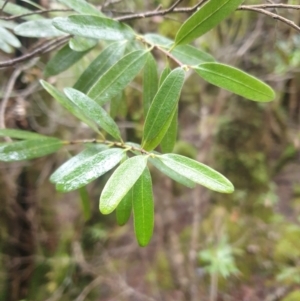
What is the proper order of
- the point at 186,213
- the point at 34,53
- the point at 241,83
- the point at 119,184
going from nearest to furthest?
the point at 119,184 → the point at 241,83 → the point at 34,53 → the point at 186,213

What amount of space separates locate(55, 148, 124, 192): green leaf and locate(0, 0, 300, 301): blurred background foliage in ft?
2.61

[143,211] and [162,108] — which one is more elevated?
[162,108]

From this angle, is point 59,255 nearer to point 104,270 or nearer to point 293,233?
point 104,270

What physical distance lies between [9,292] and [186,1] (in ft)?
4.40

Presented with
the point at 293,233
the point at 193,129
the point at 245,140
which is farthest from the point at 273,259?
the point at 193,129

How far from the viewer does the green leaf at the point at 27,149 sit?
514 mm

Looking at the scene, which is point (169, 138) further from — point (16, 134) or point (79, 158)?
point (16, 134)

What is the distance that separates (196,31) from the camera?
0.47 metres

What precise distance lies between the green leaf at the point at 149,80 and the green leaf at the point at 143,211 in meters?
0.17

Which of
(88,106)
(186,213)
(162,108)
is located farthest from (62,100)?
(186,213)

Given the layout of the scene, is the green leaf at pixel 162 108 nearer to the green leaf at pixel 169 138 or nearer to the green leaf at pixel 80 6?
the green leaf at pixel 169 138

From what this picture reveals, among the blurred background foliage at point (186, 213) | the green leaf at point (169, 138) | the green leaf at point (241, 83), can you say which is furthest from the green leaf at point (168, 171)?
the blurred background foliage at point (186, 213)

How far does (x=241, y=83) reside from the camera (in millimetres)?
464

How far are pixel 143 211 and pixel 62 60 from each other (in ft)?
1.14
